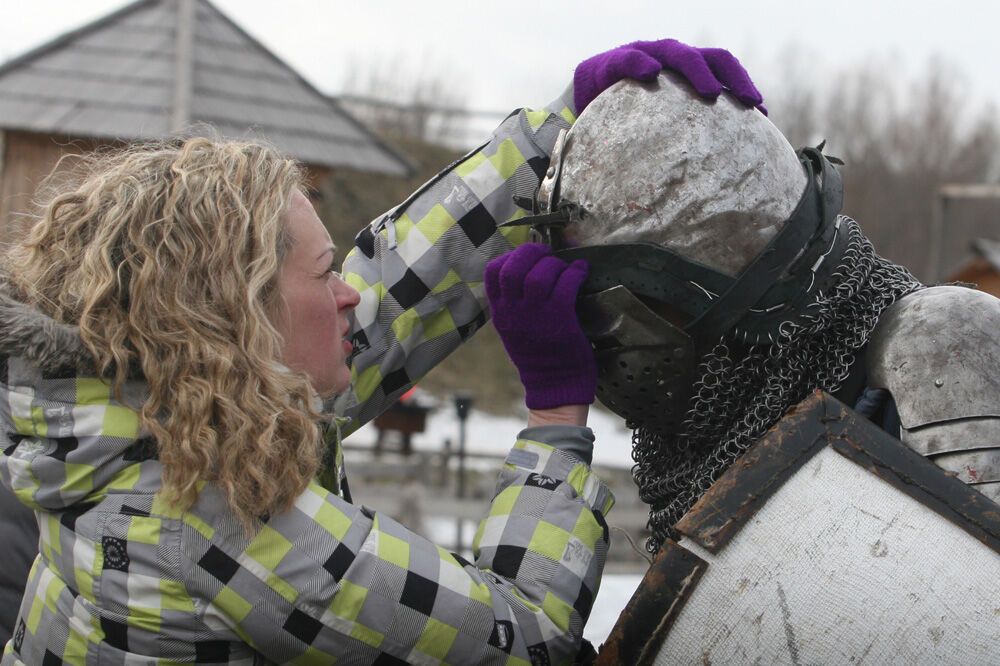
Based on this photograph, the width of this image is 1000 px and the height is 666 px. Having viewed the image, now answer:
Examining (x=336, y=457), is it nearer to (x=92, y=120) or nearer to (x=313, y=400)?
(x=313, y=400)

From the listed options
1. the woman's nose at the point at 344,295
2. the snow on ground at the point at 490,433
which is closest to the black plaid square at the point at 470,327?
the woman's nose at the point at 344,295

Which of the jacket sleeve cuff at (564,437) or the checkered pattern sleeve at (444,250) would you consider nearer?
the jacket sleeve cuff at (564,437)

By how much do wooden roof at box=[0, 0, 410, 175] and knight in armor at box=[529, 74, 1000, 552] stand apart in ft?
22.6

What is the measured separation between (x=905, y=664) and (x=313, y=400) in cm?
99

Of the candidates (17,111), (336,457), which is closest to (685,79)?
(336,457)

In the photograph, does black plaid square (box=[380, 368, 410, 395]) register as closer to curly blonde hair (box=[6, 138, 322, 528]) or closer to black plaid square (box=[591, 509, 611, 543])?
curly blonde hair (box=[6, 138, 322, 528])

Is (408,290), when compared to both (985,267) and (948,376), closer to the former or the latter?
(948,376)

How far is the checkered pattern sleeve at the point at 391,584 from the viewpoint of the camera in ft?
5.33

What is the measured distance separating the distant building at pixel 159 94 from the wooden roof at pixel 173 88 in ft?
0.03

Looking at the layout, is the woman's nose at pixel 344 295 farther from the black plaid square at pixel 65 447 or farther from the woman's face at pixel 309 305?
the black plaid square at pixel 65 447

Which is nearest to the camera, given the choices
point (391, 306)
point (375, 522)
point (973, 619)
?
point (973, 619)

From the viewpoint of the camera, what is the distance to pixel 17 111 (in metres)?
8.81

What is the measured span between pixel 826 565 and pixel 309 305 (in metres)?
0.94

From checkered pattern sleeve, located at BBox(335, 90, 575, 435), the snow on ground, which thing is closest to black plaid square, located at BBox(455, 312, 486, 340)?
checkered pattern sleeve, located at BBox(335, 90, 575, 435)
